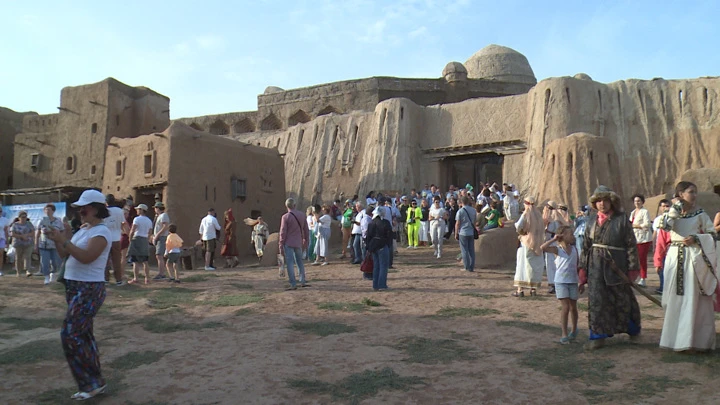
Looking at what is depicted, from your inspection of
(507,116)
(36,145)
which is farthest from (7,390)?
(36,145)

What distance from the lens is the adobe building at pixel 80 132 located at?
25.7 m

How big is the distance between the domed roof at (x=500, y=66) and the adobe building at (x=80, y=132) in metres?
21.6

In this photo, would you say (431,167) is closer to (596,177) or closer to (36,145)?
(596,177)

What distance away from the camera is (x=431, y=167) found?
91.1 ft

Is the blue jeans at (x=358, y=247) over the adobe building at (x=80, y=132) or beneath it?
beneath

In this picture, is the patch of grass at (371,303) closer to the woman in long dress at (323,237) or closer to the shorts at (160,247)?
the shorts at (160,247)

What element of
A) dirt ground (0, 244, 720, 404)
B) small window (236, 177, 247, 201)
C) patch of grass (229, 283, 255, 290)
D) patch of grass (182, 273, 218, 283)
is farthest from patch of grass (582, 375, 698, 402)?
small window (236, 177, 247, 201)

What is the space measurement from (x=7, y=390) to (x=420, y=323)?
173 inches

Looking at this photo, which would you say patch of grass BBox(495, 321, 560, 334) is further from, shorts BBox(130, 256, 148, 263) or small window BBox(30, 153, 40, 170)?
small window BBox(30, 153, 40, 170)

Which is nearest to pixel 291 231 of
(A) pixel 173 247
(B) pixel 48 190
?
(A) pixel 173 247

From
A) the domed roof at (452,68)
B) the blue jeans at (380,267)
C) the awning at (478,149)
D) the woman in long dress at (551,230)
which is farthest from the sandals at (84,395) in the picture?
the domed roof at (452,68)

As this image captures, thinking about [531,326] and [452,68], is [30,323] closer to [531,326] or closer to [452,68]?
[531,326]

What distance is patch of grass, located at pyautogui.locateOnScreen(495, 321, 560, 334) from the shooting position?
6977mm

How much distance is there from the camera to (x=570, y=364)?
216 inches
